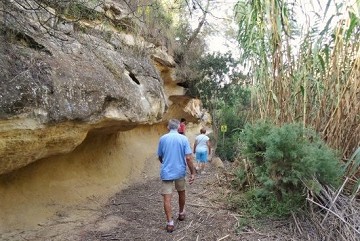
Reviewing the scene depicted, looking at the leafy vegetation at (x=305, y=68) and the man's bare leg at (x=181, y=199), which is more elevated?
the leafy vegetation at (x=305, y=68)

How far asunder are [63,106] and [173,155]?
1.65m

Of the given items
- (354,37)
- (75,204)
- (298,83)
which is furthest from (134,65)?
(354,37)

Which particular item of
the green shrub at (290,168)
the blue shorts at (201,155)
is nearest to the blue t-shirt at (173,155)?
the green shrub at (290,168)

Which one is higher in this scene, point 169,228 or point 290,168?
point 290,168

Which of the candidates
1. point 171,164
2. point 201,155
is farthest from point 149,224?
point 201,155

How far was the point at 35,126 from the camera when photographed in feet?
14.3

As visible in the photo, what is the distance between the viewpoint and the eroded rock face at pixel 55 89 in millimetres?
4203

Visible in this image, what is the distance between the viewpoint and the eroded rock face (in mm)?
4203

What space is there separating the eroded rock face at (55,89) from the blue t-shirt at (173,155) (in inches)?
52.6

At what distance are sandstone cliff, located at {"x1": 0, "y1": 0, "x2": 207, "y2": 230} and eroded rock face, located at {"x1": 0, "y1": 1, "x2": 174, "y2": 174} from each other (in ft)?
0.04

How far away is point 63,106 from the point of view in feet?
15.7

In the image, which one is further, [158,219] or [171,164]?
[158,219]

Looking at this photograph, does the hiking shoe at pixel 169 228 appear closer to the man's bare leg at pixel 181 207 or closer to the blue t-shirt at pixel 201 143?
the man's bare leg at pixel 181 207

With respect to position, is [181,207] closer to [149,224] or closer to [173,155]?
[149,224]
